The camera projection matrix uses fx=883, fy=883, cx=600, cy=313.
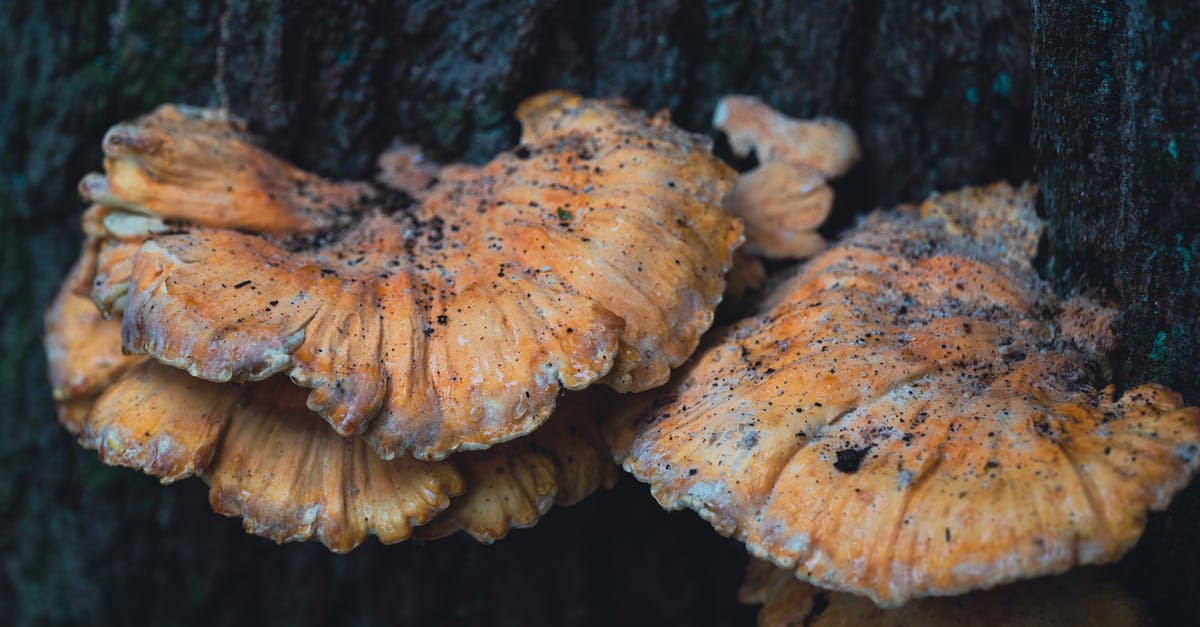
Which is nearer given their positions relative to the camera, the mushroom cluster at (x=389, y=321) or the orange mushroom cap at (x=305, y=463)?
the mushroom cluster at (x=389, y=321)

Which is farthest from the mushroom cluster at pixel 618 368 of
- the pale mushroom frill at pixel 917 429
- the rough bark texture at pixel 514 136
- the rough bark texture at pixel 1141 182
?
the rough bark texture at pixel 514 136

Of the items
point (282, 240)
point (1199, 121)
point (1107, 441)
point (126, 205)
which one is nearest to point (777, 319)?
point (1107, 441)

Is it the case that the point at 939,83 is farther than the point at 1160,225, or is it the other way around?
the point at 939,83

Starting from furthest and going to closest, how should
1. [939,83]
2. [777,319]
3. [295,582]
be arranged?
[295,582]
[939,83]
[777,319]

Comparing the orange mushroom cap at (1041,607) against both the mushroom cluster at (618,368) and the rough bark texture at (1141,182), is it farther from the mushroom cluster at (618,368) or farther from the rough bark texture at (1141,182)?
the rough bark texture at (1141,182)

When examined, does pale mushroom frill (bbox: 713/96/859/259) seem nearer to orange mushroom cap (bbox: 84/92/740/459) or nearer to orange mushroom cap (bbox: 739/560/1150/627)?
orange mushroom cap (bbox: 84/92/740/459)

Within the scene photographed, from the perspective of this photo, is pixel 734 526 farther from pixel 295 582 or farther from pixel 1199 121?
pixel 295 582
